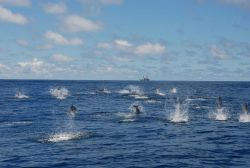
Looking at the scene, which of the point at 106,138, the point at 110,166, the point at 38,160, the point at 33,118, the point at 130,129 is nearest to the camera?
the point at 110,166

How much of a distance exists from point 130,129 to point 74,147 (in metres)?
14.6

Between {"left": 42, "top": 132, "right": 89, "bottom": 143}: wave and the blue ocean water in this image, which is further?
{"left": 42, "top": 132, "right": 89, "bottom": 143}: wave

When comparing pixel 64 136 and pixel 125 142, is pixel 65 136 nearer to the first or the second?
pixel 64 136

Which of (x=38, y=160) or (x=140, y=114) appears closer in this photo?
(x=38, y=160)

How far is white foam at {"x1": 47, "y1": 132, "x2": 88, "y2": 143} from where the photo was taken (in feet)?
153

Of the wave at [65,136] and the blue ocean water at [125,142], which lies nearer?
the blue ocean water at [125,142]

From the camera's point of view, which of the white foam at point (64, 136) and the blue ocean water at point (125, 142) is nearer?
the blue ocean water at point (125, 142)

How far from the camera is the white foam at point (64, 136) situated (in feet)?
153

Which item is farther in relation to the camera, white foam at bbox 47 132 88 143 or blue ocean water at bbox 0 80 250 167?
white foam at bbox 47 132 88 143

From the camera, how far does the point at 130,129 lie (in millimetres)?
55719

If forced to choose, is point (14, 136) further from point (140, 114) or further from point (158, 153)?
point (140, 114)

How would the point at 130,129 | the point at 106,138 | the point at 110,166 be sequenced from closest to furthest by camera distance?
1. the point at 110,166
2. the point at 106,138
3. the point at 130,129

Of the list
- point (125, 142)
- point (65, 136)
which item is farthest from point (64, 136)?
point (125, 142)

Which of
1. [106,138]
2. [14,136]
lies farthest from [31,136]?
[106,138]
